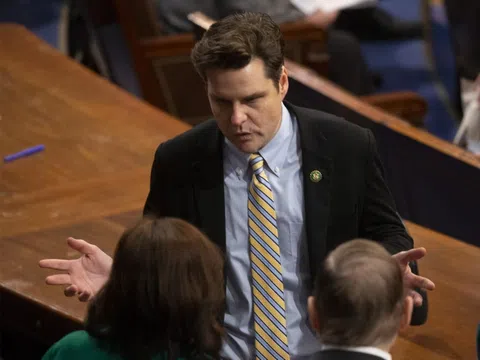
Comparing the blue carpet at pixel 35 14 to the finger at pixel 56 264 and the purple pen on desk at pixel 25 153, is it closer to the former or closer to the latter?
the purple pen on desk at pixel 25 153

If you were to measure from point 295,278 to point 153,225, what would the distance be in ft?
1.16

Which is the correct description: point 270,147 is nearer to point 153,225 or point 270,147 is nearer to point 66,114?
point 153,225

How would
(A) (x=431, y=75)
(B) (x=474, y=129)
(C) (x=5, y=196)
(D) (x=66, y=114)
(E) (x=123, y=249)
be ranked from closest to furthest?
(E) (x=123, y=249), (C) (x=5, y=196), (D) (x=66, y=114), (B) (x=474, y=129), (A) (x=431, y=75)

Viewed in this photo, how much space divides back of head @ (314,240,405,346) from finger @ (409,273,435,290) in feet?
0.78

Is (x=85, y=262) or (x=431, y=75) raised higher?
(x=85, y=262)

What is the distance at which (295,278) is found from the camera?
6.03 ft

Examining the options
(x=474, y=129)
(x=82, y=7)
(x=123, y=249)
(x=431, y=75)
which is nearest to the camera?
(x=123, y=249)

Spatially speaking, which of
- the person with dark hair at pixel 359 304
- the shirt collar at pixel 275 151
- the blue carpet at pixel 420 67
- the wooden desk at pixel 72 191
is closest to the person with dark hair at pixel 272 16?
the blue carpet at pixel 420 67

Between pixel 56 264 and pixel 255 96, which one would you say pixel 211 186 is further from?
pixel 56 264

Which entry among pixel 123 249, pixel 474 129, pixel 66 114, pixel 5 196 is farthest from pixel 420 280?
pixel 474 129

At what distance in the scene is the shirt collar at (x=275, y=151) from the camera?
1.86 metres

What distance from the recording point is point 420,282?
172cm

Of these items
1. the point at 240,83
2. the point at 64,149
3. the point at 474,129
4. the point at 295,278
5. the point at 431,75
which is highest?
the point at 240,83

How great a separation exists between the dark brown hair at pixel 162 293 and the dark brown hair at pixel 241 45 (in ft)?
1.03
